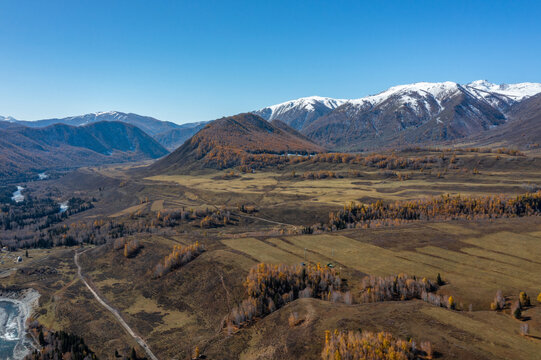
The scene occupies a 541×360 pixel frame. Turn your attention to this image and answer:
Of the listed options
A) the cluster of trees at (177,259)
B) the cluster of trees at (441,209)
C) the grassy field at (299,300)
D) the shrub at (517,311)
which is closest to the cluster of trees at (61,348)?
the grassy field at (299,300)

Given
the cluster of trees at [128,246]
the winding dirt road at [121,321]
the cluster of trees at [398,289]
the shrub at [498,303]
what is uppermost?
the shrub at [498,303]

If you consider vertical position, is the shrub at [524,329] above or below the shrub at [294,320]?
above

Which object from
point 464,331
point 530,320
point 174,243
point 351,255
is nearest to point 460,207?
point 351,255

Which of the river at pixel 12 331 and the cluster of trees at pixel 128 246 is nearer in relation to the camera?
the river at pixel 12 331

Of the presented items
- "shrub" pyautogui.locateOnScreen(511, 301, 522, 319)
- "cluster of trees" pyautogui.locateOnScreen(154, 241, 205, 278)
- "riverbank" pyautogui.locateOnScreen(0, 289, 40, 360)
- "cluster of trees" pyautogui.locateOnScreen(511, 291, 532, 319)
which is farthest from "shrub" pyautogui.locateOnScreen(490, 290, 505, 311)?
"riverbank" pyautogui.locateOnScreen(0, 289, 40, 360)

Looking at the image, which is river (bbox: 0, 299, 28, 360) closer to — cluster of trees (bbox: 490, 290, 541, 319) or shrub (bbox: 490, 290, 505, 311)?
shrub (bbox: 490, 290, 505, 311)

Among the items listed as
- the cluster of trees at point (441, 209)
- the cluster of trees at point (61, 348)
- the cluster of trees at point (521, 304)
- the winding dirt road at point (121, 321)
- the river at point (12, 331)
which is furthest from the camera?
the cluster of trees at point (441, 209)

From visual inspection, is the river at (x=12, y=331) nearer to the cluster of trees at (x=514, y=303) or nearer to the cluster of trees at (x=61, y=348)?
the cluster of trees at (x=61, y=348)
